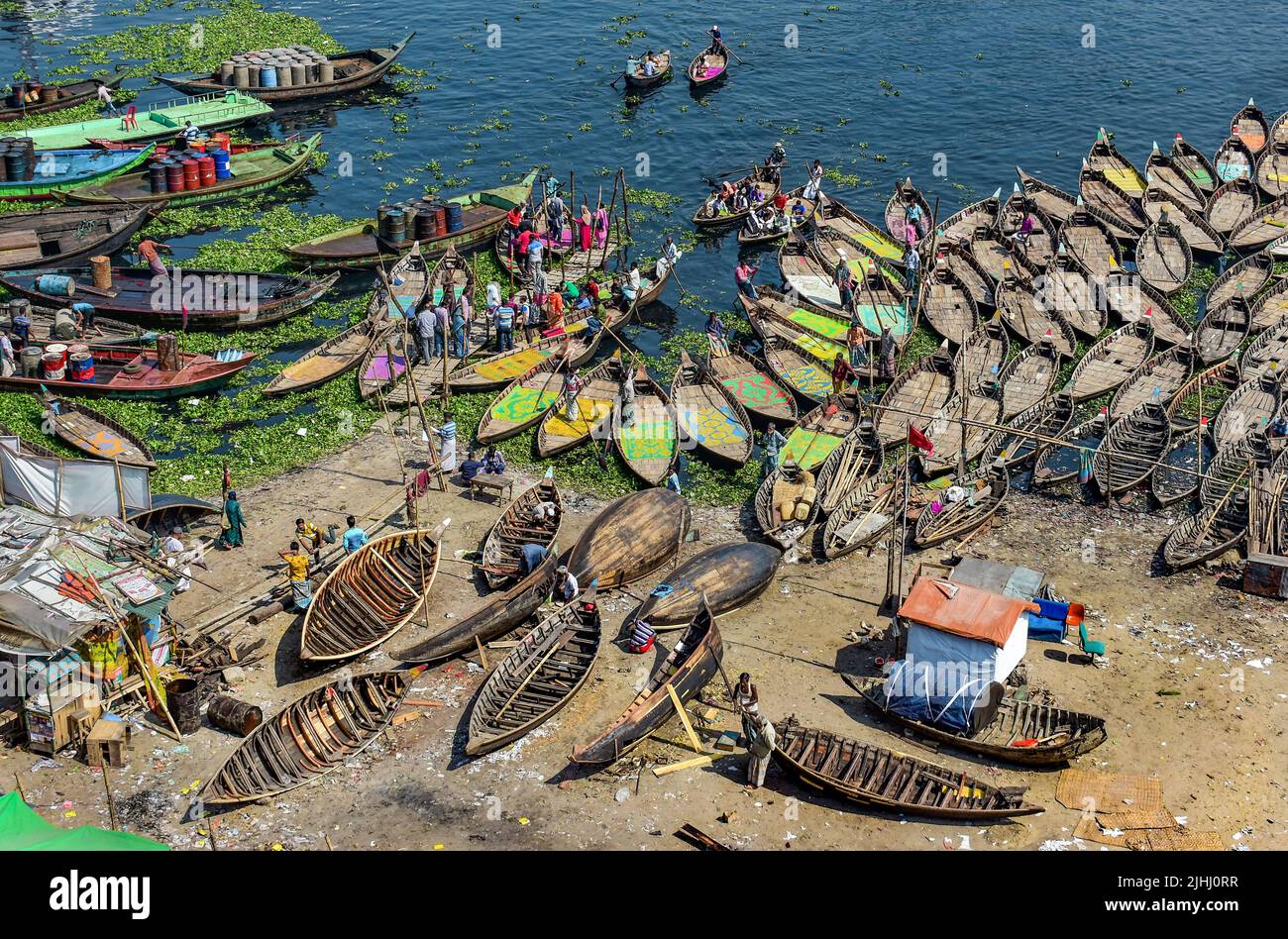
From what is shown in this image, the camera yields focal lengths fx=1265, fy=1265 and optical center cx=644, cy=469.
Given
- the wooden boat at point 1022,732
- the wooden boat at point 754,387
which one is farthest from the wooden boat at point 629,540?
the wooden boat at point 754,387

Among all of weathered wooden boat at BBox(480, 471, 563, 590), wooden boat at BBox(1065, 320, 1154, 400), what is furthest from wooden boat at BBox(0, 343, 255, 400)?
wooden boat at BBox(1065, 320, 1154, 400)

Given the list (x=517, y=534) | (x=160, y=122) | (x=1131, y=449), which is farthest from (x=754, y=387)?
(x=160, y=122)

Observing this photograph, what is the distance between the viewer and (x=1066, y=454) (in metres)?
41.0

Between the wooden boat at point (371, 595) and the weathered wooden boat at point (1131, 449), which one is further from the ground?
the weathered wooden boat at point (1131, 449)

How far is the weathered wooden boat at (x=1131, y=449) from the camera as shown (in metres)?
38.5

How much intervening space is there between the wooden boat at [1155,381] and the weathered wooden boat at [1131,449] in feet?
1.80

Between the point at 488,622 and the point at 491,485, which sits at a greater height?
the point at 491,485

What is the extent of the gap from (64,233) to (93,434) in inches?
636

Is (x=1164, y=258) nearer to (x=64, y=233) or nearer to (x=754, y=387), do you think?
(x=754, y=387)

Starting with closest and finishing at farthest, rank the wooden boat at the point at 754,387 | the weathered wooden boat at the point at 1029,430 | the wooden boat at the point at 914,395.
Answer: the weathered wooden boat at the point at 1029,430 < the wooden boat at the point at 914,395 < the wooden boat at the point at 754,387

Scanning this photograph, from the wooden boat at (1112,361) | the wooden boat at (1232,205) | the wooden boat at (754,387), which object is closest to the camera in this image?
the wooden boat at (754,387)

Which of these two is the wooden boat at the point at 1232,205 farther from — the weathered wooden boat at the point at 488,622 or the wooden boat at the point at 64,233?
the wooden boat at the point at 64,233

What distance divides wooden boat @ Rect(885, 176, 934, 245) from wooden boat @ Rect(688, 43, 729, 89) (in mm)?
17938

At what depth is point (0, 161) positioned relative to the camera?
55.7 metres
